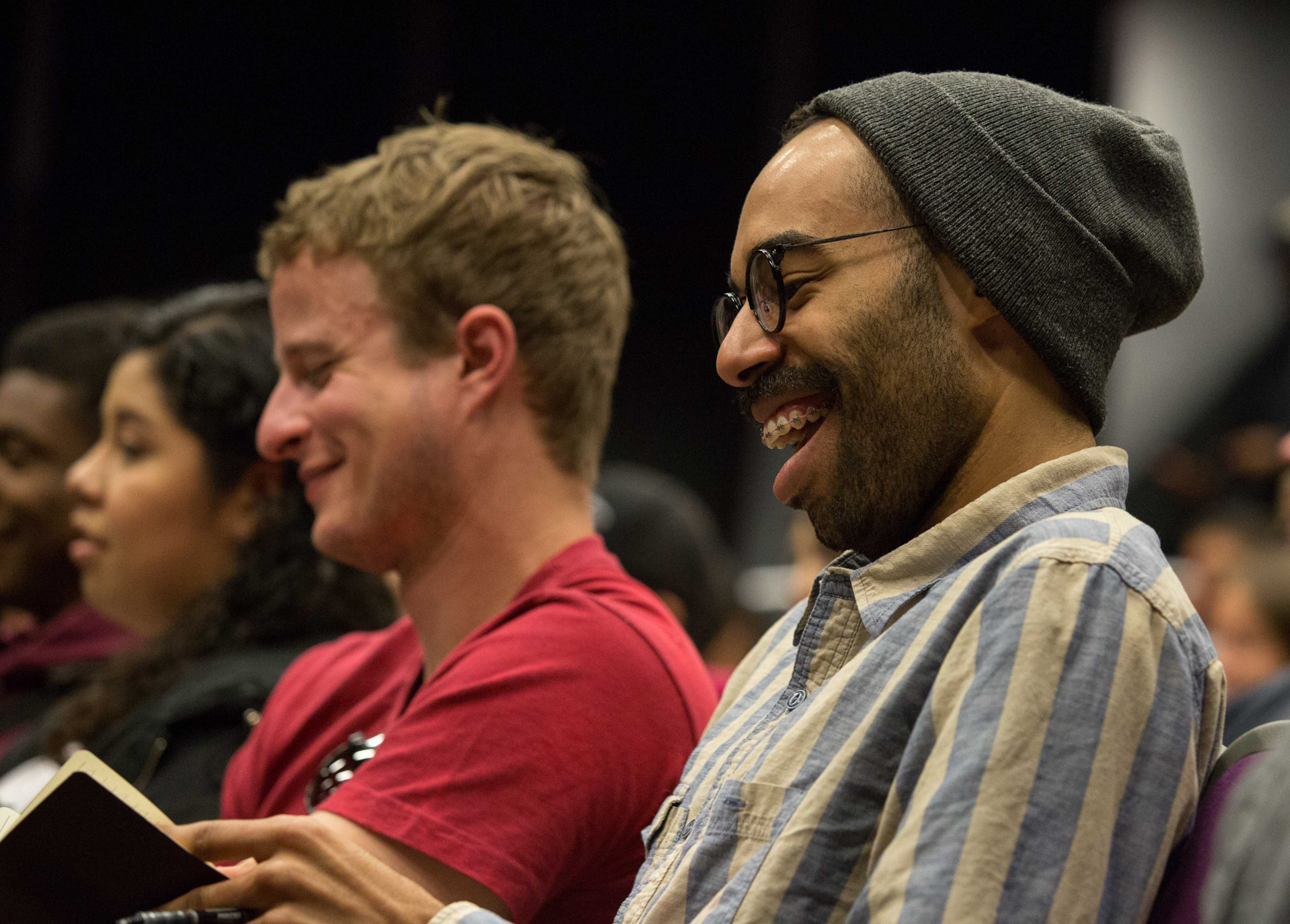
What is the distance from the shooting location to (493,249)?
1.63 m

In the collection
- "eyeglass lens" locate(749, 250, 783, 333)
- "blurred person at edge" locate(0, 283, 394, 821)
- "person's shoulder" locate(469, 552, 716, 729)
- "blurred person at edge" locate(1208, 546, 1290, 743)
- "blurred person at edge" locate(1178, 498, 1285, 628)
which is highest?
"eyeglass lens" locate(749, 250, 783, 333)

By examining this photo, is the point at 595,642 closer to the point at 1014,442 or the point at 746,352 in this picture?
the point at 746,352

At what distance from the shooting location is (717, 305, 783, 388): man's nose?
112 cm

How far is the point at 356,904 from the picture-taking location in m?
1.15

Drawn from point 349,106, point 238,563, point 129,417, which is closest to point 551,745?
point 238,563

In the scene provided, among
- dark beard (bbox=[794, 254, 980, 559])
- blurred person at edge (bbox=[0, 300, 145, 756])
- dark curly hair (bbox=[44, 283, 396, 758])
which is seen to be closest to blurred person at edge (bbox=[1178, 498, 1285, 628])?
dark curly hair (bbox=[44, 283, 396, 758])

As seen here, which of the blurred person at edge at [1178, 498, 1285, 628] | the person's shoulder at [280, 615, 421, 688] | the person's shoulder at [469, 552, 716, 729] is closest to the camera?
the person's shoulder at [469, 552, 716, 729]

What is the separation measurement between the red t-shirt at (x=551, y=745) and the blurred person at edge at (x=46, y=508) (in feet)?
4.47

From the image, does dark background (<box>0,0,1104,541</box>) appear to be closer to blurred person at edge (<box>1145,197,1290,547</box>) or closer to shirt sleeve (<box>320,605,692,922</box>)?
blurred person at edge (<box>1145,197,1290,547</box>)

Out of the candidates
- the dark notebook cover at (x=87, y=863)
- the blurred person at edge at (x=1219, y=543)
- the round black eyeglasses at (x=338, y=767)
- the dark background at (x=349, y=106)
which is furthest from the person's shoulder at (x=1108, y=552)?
the dark background at (x=349, y=106)

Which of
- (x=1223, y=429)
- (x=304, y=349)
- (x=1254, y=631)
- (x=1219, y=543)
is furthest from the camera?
(x=1223, y=429)

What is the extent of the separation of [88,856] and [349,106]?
4.90m

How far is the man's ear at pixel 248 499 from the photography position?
7.29ft

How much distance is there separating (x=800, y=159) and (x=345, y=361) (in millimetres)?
714
